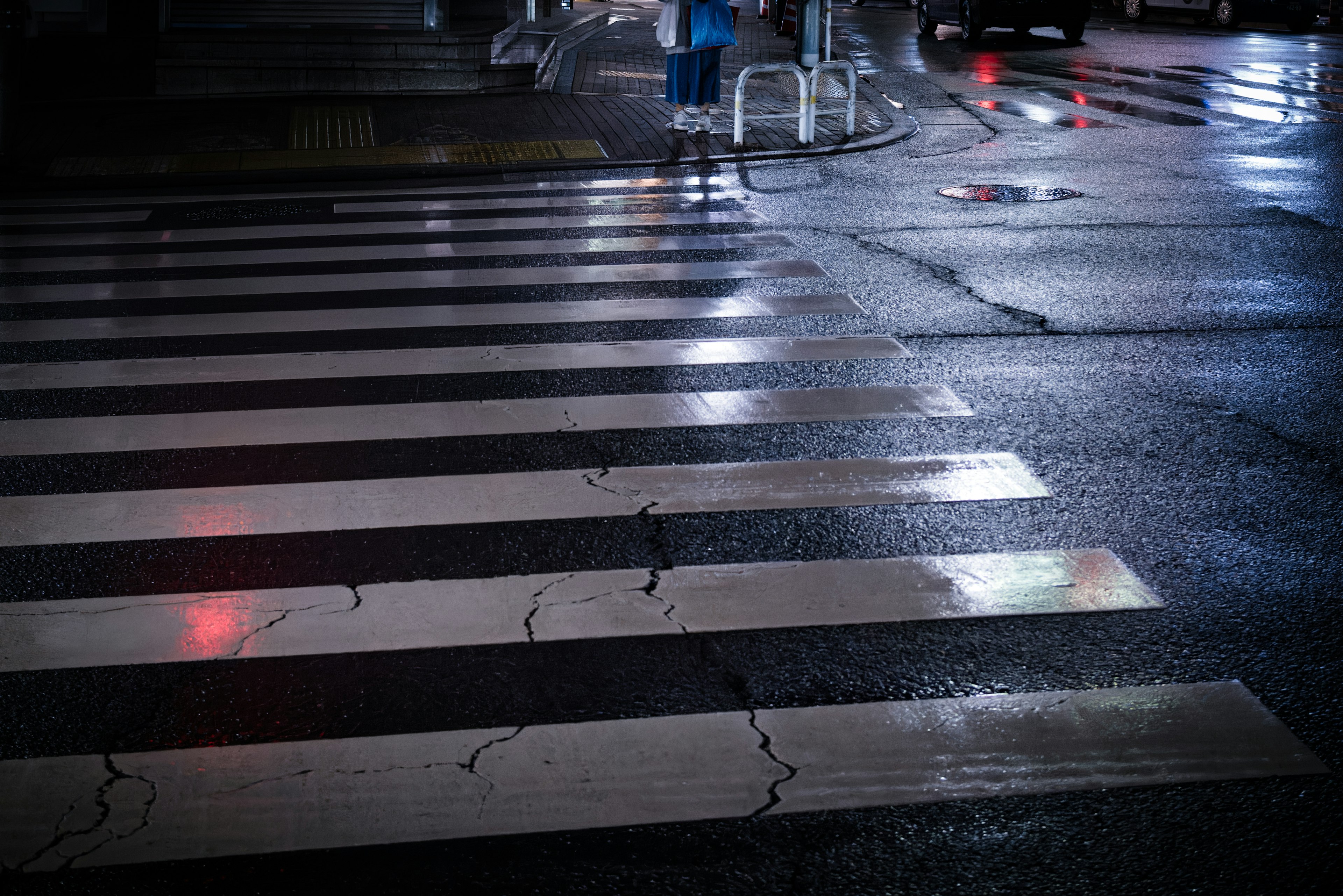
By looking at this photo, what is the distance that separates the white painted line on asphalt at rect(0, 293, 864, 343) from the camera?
7.04 metres

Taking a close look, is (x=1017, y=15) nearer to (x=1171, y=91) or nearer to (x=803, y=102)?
(x=1171, y=91)

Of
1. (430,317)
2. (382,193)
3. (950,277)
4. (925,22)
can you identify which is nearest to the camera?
(430,317)

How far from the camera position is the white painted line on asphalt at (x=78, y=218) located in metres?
10.4

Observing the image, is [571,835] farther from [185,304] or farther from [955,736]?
[185,304]

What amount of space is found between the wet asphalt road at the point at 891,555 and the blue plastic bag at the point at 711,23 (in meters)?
5.69

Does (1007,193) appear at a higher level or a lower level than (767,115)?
lower

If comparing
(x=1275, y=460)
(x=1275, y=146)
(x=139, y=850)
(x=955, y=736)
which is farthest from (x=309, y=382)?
(x=1275, y=146)

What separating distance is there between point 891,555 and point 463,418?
220cm

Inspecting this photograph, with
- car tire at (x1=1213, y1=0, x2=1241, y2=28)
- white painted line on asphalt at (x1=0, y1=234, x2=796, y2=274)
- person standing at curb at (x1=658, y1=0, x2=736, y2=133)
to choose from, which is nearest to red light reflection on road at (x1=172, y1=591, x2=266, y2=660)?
white painted line on asphalt at (x1=0, y1=234, x2=796, y2=274)

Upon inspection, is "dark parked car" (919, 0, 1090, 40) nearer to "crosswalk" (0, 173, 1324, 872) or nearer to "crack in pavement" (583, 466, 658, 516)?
"crosswalk" (0, 173, 1324, 872)

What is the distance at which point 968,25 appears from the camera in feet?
92.3

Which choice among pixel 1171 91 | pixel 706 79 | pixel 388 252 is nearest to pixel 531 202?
pixel 388 252

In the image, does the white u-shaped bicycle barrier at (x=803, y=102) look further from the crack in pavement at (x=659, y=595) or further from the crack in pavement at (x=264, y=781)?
the crack in pavement at (x=264, y=781)

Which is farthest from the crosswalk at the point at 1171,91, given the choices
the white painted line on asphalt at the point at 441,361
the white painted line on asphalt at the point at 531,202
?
the white painted line on asphalt at the point at 441,361
